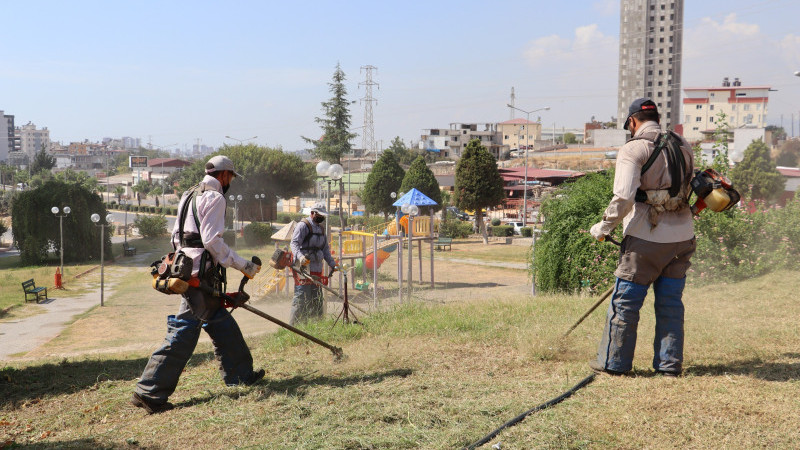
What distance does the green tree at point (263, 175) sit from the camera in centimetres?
6500

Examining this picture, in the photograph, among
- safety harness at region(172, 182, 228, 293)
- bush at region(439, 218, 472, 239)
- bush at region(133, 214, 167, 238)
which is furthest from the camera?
bush at region(133, 214, 167, 238)

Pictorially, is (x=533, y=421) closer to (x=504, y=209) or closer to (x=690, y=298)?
(x=690, y=298)

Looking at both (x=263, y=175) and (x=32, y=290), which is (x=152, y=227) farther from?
(x=32, y=290)

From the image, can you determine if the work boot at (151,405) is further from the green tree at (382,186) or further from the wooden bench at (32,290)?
the green tree at (382,186)

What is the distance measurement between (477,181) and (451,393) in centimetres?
3633

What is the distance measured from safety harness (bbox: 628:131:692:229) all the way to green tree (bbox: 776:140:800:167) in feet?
145

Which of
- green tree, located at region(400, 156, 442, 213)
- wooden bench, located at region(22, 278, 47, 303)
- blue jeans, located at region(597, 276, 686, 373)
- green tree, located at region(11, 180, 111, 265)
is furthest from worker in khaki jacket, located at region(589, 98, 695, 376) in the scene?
green tree, located at region(400, 156, 442, 213)

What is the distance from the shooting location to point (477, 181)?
40.8m

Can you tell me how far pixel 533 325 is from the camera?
6781mm

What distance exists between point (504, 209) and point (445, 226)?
22.2 m

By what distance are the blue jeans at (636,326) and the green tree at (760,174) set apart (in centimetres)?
3303

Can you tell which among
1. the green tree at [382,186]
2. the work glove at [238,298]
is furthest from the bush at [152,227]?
the work glove at [238,298]

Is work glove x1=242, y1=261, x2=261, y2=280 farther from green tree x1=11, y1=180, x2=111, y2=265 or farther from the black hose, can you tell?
green tree x1=11, y1=180, x2=111, y2=265

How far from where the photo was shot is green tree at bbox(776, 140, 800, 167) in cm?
4522
